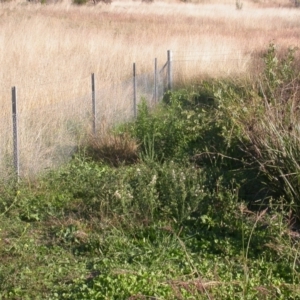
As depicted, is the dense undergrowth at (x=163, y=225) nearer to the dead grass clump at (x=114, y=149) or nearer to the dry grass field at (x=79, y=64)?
the dead grass clump at (x=114, y=149)

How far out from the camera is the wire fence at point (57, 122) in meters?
7.54

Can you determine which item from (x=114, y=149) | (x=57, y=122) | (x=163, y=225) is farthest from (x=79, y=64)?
(x=163, y=225)

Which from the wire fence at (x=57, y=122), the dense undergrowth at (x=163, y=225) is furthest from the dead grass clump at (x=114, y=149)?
the wire fence at (x=57, y=122)

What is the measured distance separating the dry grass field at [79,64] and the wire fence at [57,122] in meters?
0.01

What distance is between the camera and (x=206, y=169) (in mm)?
8117

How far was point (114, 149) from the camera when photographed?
354 inches

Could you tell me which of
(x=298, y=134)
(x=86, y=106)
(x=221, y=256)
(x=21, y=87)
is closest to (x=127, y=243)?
(x=221, y=256)

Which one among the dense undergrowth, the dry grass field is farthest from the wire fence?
the dense undergrowth

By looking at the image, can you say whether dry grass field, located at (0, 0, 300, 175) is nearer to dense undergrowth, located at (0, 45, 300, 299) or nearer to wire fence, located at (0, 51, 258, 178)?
wire fence, located at (0, 51, 258, 178)

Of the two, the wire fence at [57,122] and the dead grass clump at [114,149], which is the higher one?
the wire fence at [57,122]

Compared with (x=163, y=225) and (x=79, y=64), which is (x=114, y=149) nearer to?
(x=163, y=225)

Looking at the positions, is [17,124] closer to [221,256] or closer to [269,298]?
[221,256]

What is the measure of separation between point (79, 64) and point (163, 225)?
8.00 meters

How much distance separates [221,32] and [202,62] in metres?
6.46
